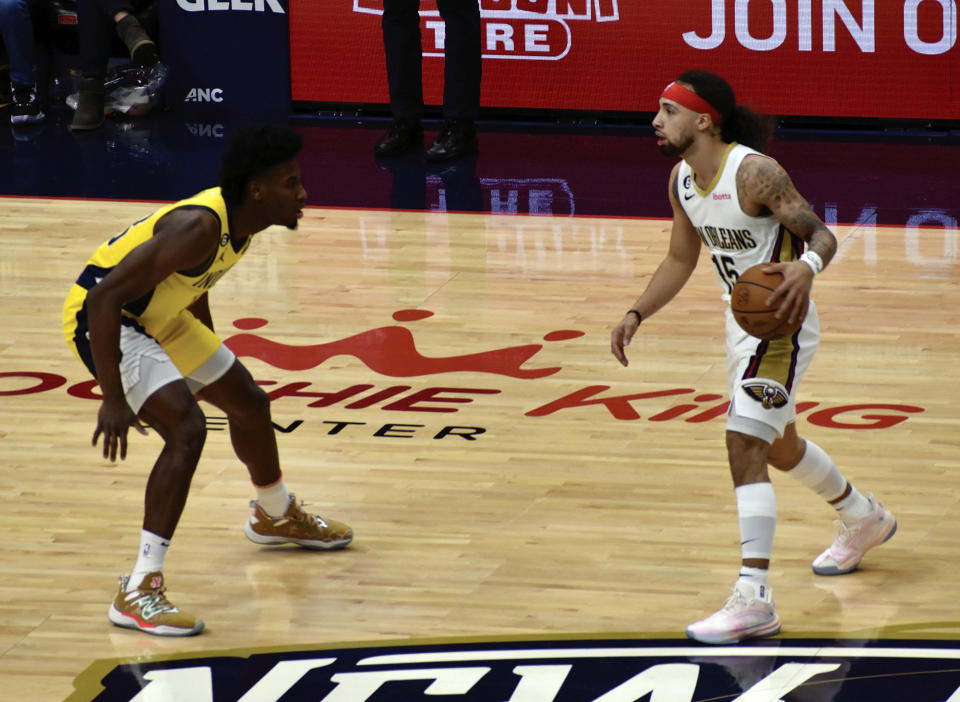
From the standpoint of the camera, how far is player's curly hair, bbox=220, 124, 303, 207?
4461 millimetres

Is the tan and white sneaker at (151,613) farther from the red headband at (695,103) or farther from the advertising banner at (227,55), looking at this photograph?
the advertising banner at (227,55)

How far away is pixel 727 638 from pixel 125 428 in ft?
5.49

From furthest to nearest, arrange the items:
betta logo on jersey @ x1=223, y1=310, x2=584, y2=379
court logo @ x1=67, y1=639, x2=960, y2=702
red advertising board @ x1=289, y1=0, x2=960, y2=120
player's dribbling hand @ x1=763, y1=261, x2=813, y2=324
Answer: red advertising board @ x1=289, y1=0, x2=960, y2=120
betta logo on jersey @ x1=223, y1=310, x2=584, y2=379
player's dribbling hand @ x1=763, y1=261, x2=813, y2=324
court logo @ x1=67, y1=639, x2=960, y2=702

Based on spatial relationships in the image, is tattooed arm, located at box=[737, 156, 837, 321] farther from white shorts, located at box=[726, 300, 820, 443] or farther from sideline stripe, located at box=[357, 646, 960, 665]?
sideline stripe, located at box=[357, 646, 960, 665]

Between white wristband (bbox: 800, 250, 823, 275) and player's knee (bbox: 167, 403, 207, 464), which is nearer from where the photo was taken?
white wristband (bbox: 800, 250, 823, 275)

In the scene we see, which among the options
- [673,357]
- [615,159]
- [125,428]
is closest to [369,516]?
[125,428]

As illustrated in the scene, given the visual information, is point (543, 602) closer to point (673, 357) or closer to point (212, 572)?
point (212, 572)

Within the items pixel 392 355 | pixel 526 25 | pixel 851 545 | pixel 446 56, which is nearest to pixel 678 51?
pixel 526 25

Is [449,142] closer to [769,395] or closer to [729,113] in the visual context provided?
[729,113]

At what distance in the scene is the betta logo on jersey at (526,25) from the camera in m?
11.3

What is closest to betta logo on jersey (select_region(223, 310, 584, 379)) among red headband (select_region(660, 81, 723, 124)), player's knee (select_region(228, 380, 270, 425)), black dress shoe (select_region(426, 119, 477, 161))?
player's knee (select_region(228, 380, 270, 425))

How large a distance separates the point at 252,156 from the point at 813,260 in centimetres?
153

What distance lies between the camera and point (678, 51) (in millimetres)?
11219

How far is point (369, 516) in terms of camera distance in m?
5.34
